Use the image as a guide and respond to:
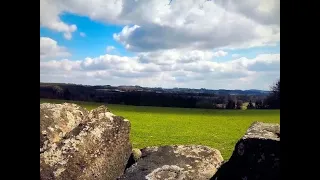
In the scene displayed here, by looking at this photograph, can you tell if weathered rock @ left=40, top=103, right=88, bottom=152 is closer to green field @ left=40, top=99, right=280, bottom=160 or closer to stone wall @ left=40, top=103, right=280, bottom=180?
stone wall @ left=40, top=103, right=280, bottom=180

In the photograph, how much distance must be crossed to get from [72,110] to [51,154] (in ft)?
8.35

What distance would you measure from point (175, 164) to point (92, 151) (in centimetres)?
194

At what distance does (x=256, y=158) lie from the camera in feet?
22.1

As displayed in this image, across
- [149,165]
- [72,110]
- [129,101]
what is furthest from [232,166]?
[129,101]

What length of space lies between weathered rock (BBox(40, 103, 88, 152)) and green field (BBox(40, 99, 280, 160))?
3957mm

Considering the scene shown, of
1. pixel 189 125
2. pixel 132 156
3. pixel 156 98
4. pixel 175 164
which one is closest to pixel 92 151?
pixel 132 156

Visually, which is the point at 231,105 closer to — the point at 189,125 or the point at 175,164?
the point at 189,125

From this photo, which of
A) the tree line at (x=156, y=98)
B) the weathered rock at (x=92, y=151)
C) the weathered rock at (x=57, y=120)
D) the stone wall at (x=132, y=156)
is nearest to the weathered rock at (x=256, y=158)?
the stone wall at (x=132, y=156)

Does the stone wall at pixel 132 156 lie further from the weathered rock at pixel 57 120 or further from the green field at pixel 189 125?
the green field at pixel 189 125

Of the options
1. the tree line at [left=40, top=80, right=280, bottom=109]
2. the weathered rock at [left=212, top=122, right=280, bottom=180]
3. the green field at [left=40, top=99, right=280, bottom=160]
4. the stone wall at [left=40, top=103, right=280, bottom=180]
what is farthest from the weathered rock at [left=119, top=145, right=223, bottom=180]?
the tree line at [left=40, top=80, right=280, bottom=109]

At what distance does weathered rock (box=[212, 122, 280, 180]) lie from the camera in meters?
6.58

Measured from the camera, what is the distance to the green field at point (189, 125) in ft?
51.5
